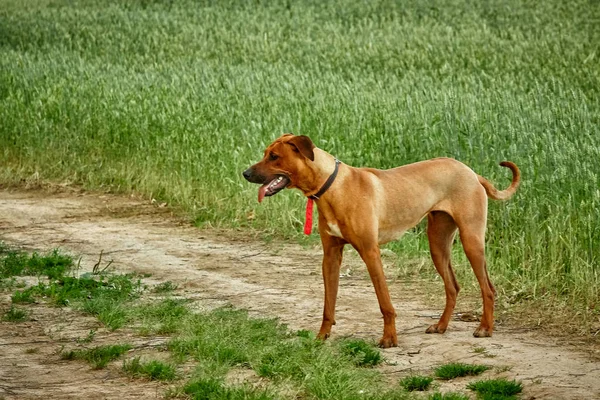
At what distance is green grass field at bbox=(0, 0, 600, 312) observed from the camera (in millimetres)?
9695

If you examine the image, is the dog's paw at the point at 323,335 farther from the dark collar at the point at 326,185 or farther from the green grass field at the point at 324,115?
the green grass field at the point at 324,115

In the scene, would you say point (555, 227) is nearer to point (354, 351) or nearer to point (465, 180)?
point (465, 180)

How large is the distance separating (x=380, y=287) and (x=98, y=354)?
1941mm

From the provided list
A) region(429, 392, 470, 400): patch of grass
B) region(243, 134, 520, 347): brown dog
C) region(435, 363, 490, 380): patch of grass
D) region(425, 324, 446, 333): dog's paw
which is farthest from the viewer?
region(425, 324, 446, 333): dog's paw

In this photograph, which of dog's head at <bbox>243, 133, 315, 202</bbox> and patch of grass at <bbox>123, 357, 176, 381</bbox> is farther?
dog's head at <bbox>243, 133, 315, 202</bbox>

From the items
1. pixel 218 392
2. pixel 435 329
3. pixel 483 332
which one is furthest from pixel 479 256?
pixel 218 392

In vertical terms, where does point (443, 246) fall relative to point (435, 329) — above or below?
above

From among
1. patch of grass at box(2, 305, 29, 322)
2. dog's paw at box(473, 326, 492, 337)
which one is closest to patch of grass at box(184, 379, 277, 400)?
dog's paw at box(473, 326, 492, 337)

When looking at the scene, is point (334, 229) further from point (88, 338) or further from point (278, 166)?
point (88, 338)

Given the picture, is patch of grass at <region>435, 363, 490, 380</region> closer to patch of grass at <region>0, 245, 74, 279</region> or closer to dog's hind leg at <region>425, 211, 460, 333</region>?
dog's hind leg at <region>425, 211, 460, 333</region>

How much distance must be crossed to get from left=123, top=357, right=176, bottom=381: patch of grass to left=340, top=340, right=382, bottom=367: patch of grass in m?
→ 1.15

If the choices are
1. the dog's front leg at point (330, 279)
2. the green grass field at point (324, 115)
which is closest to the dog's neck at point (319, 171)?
the dog's front leg at point (330, 279)

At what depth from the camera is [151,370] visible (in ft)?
22.1

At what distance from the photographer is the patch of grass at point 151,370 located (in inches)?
264
